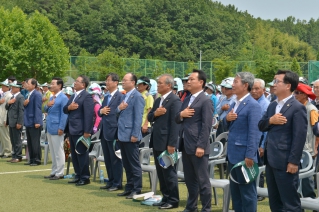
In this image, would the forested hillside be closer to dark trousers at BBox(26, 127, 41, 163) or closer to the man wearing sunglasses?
dark trousers at BBox(26, 127, 41, 163)

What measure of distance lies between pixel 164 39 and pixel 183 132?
77.5 m

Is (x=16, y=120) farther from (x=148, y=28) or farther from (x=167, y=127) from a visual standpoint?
(x=148, y=28)

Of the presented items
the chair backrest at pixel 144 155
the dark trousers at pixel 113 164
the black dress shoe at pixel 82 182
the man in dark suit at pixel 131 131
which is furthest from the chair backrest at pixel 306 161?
the black dress shoe at pixel 82 182

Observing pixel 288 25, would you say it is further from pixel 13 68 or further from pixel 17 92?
pixel 17 92

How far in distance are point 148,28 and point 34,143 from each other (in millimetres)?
73714

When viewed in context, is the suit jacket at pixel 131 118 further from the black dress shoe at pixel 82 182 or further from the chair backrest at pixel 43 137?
the chair backrest at pixel 43 137

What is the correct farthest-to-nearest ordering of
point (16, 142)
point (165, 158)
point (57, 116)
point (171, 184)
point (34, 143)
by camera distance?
point (16, 142) → point (34, 143) → point (57, 116) → point (171, 184) → point (165, 158)

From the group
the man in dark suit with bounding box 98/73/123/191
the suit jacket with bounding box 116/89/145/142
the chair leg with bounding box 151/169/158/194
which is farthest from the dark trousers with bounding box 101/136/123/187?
the chair leg with bounding box 151/169/158/194

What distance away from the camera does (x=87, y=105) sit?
1052 cm

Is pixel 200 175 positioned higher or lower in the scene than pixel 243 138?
lower

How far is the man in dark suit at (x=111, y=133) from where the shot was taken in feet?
32.3

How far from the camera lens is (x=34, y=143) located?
13.3 metres

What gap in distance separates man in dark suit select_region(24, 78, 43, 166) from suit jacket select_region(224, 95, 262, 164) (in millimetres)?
7351

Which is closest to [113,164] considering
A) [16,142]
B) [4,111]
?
[16,142]
